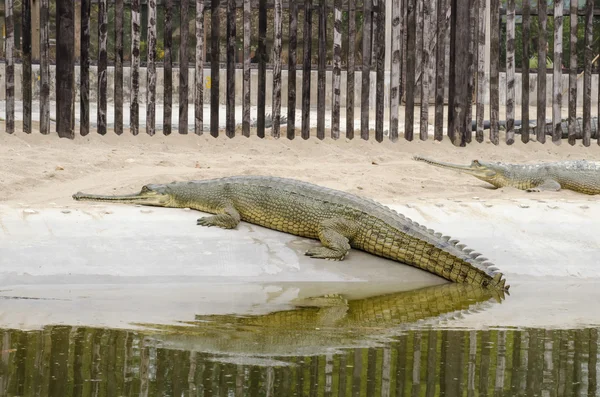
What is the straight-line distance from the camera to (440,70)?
11031 millimetres

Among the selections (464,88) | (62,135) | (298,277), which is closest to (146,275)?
(298,277)

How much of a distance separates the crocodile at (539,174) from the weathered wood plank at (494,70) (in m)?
1.11

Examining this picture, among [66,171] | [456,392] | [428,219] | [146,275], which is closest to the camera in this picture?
[456,392]

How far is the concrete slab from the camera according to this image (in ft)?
19.7

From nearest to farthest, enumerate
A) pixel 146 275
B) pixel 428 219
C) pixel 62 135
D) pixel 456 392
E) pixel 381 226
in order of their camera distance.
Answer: pixel 456 392
pixel 146 275
pixel 381 226
pixel 428 219
pixel 62 135

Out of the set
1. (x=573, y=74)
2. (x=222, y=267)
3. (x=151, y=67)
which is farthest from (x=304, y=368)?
(x=573, y=74)

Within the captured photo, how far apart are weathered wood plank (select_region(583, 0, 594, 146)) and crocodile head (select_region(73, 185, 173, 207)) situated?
18.1 ft

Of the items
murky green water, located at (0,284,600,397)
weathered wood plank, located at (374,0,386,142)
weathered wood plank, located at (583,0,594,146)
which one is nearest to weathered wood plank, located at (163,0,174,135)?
weathered wood plank, located at (374,0,386,142)

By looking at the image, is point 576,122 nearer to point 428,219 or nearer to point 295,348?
point 428,219

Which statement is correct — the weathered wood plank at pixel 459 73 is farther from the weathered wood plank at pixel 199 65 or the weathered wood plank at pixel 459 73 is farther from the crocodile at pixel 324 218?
the crocodile at pixel 324 218

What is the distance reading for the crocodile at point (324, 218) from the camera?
7.04 meters

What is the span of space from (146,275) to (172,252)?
0.99 feet

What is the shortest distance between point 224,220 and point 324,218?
70 centimetres

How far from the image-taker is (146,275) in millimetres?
6680
